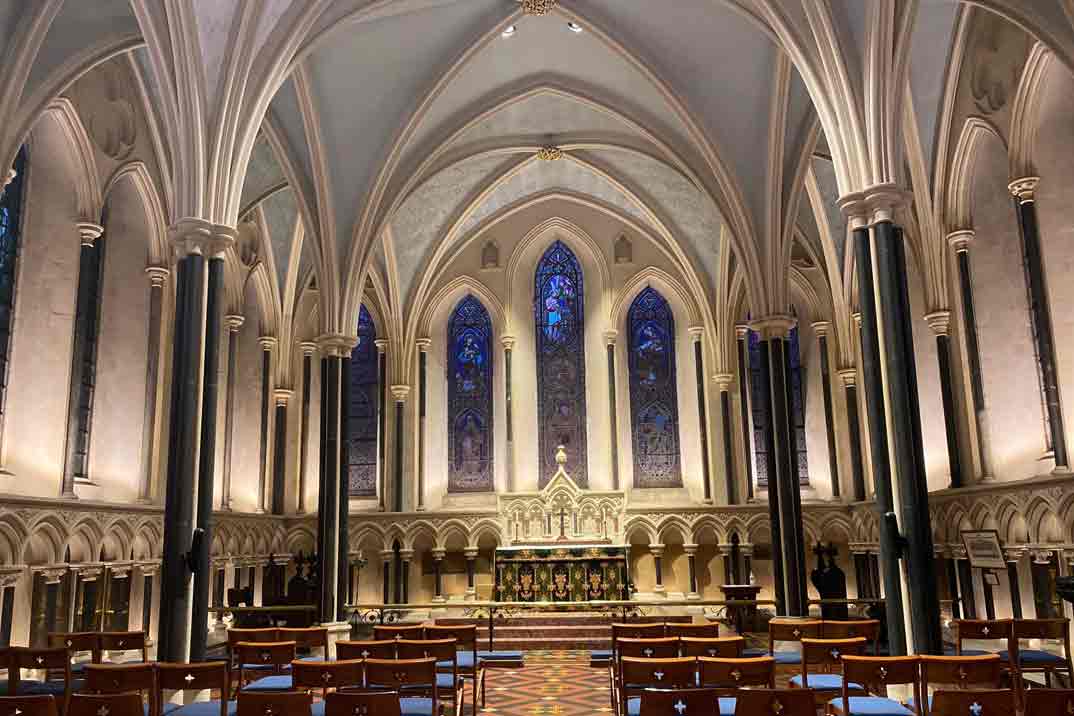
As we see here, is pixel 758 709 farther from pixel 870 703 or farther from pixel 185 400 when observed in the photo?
pixel 185 400

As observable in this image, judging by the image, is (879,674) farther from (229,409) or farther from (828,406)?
(229,409)

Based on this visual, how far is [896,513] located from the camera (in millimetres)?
9695

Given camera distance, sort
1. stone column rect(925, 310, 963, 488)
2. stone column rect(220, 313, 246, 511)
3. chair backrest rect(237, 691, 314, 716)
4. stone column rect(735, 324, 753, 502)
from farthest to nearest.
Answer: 1. stone column rect(735, 324, 753, 502)
2. stone column rect(220, 313, 246, 511)
3. stone column rect(925, 310, 963, 488)
4. chair backrest rect(237, 691, 314, 716)

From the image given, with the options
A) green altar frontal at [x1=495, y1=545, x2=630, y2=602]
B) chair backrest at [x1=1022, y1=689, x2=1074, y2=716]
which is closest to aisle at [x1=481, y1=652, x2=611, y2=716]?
chair backrest at [x1=1022, y1=689, x2=1074, y2=716]

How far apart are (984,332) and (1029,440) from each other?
80.4 inches

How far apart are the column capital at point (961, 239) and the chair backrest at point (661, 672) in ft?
38.8

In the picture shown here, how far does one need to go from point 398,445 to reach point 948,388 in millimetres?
12512

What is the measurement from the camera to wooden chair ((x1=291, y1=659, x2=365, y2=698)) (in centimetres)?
679

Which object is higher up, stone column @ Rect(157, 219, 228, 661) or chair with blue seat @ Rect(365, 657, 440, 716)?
stone column @ Rect(157, 219, 228, 661)

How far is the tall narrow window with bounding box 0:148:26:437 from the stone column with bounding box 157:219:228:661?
169 inches

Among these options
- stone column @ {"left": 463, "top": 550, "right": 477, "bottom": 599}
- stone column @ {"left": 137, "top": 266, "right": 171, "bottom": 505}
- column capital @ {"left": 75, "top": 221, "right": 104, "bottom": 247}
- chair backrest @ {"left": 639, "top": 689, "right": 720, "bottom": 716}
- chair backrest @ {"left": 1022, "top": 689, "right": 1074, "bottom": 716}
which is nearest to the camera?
chair backrest @ {"left": 1022, "top": 689, "right": 1074, "bottom": 716}

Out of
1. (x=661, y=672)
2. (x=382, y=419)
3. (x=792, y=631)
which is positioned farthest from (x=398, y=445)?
(x=661, y=672)

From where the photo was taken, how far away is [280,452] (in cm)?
2223

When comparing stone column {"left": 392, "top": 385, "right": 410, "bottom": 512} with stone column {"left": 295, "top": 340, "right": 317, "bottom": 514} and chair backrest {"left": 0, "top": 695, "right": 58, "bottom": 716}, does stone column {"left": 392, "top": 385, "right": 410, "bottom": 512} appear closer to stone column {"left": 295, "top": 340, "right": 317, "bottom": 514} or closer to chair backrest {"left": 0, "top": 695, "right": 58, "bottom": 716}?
stone column {"left": 295, "top": 340, "right": 317, "bottom": 514}
